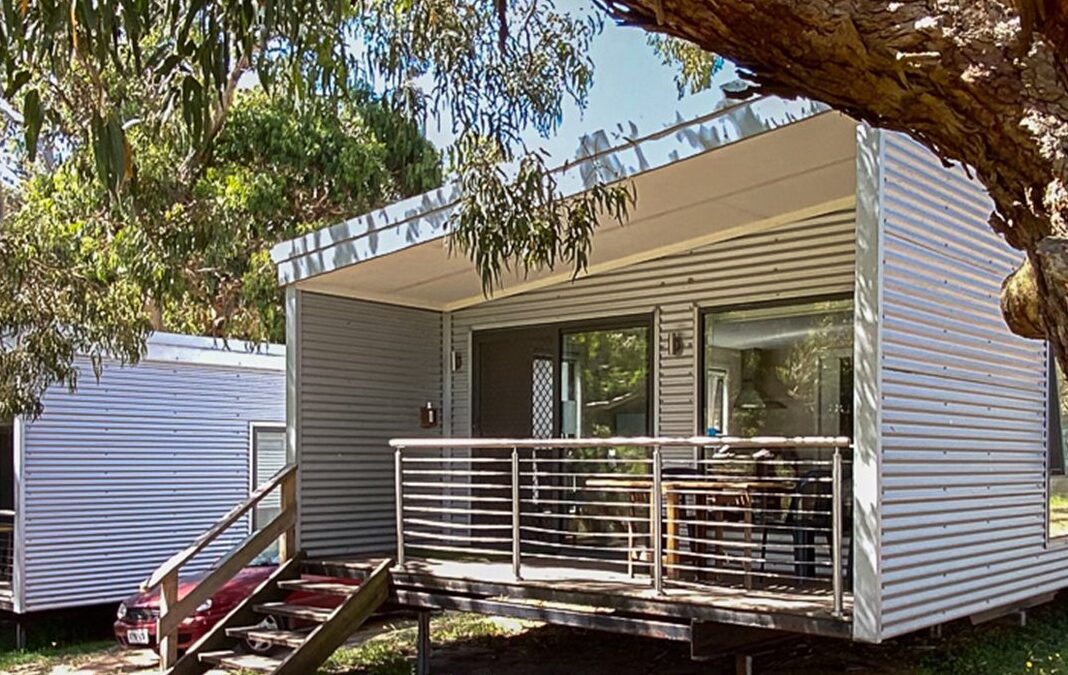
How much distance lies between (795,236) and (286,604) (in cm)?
482

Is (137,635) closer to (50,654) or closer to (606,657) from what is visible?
(50,654)

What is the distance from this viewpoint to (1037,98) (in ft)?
5.65

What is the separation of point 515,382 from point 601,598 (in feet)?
11.9

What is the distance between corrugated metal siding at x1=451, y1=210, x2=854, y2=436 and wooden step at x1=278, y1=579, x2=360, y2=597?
8.02 feet

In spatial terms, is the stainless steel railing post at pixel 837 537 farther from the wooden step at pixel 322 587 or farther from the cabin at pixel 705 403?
the wooden step at pixel 322 587

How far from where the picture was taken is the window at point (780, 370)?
25.6 feet

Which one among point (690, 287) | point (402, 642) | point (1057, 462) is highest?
point (690, 287)

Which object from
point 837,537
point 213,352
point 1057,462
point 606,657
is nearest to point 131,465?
point 213,352

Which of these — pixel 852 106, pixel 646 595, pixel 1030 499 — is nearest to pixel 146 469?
pixel 646 595

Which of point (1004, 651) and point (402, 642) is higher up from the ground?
point (1004, 651)

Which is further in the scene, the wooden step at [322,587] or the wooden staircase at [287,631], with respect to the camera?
the wooden step at [322,587]

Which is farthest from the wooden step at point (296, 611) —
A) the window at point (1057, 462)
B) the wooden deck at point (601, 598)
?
the window at point (1057, 462)

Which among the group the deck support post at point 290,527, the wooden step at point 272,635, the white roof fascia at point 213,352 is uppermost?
the white roof fascia at point 213,352

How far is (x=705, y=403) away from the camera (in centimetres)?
863
